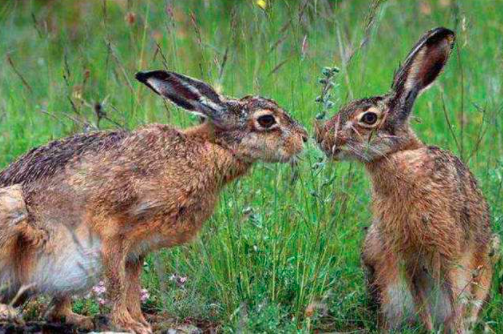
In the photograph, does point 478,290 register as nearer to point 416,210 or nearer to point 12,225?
point 416,210

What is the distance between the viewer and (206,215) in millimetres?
7602

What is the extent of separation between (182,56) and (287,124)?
4.45 m

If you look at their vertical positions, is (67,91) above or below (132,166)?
→ above

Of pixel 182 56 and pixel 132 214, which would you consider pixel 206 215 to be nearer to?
pixel 132 214

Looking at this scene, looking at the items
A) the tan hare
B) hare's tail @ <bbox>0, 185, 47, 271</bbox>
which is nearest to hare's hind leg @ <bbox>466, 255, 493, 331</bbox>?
the tan hare

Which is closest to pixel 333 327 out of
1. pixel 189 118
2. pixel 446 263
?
pixel 446 263

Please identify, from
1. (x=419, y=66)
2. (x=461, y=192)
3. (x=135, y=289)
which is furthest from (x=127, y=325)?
(x=419, y=66)

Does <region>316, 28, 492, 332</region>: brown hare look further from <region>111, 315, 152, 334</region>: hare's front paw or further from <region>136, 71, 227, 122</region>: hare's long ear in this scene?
<region>111, 315, 152, 334</region>: hare's front paw

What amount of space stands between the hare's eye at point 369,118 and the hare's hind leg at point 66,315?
214 cm

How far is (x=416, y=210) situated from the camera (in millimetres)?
7738

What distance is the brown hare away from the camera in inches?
305

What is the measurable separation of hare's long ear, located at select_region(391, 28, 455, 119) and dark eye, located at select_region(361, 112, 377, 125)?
0.54 ft

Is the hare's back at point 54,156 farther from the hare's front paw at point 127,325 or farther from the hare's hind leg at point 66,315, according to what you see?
the hare's front paw at point 127,325

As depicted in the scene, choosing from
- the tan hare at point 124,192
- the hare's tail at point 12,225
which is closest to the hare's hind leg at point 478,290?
the tan hare at point 124,192
